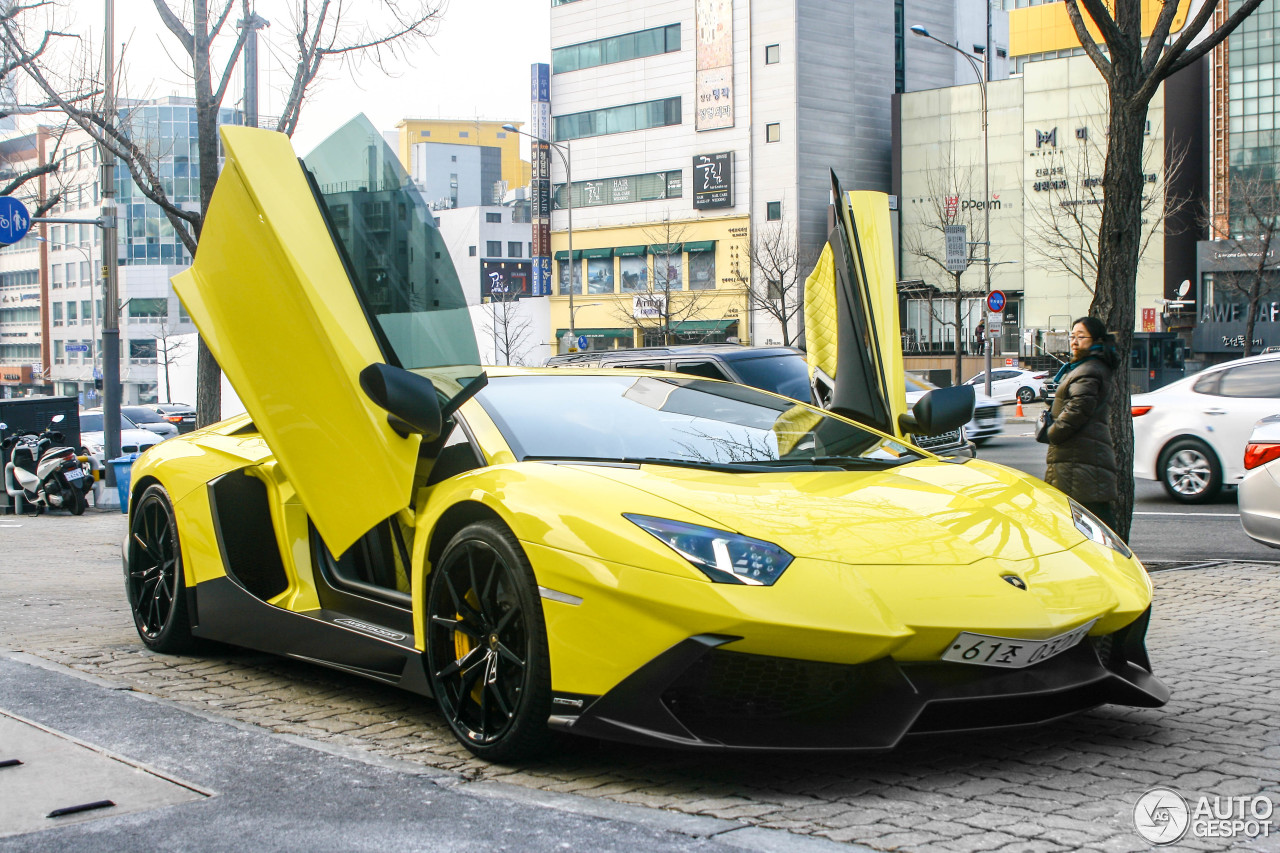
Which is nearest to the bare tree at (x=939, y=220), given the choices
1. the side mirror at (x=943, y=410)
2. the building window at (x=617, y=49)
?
the building window at (x=617, y=49)

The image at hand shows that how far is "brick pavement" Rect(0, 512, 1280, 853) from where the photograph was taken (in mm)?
2955

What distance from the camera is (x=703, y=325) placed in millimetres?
62156

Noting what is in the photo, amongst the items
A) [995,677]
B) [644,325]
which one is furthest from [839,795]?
[644,325]

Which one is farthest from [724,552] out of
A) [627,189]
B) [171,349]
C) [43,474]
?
[171,349]

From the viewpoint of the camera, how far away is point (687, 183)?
63062mm

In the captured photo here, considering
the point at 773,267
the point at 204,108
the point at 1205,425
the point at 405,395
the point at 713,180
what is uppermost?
the point at 713,180

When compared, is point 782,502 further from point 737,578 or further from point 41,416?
point 41,416

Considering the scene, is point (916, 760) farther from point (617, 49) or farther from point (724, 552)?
point (617, 49)

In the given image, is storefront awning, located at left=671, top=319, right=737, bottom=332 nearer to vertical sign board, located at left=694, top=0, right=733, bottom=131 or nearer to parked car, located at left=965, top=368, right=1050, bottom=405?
vertical sign board, located at left=694, top=0, right=733, bottom=131

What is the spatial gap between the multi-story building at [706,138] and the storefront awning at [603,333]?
8 cm

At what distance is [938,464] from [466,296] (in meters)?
1.78

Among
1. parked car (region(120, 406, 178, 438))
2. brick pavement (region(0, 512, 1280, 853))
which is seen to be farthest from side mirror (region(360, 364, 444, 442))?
parked car (region(120, 406, 178, 438))

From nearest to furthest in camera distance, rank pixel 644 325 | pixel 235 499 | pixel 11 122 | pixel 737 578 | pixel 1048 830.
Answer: pixel 1048 830, pixel 737 578, pixel 235 499, pixel 11 122, pixel 644 325

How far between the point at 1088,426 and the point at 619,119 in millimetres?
60427
